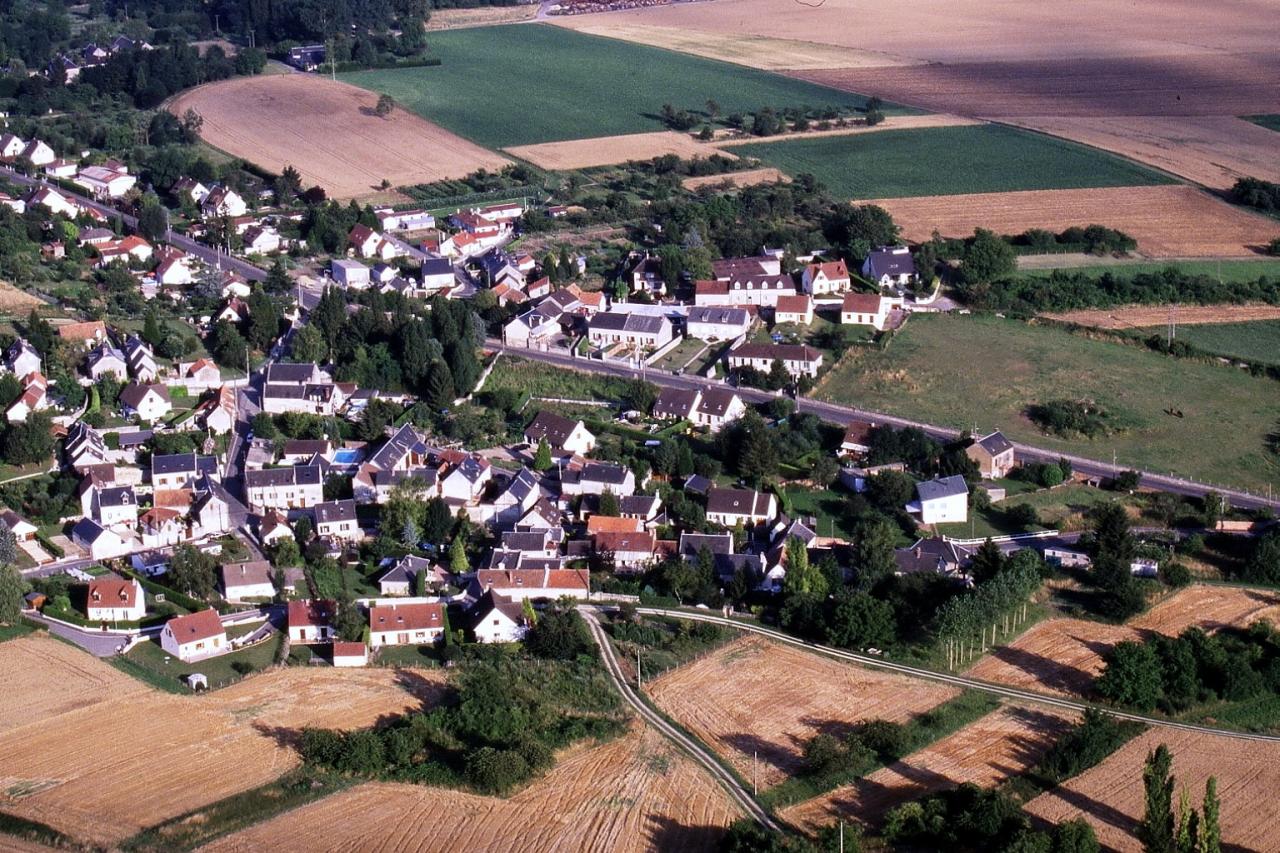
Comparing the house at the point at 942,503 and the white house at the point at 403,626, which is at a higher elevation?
the house at the point at 942,503

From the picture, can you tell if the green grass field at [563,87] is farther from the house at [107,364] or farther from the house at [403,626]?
the house at [403,626]

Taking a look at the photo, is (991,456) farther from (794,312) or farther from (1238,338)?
(1238,338)

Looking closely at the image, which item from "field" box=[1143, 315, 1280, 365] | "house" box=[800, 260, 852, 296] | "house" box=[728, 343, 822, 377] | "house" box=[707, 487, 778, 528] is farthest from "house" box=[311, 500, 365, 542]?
"field" box=[1143, 315, 1280, 365]

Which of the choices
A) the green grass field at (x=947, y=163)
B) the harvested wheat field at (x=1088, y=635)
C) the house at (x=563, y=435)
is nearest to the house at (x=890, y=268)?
the green grass field at (x=947, y=163)

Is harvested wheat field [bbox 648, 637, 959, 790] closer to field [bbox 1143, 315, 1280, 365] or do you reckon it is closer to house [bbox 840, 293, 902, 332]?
house [bbox 840, 293, 902, 332]

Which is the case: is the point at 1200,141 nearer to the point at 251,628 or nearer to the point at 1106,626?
the point at 1106,626

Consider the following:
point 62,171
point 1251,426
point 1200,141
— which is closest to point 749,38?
point 1200,141

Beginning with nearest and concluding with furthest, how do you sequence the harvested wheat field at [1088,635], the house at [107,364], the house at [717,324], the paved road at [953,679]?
the paved road at [953,679] → the harvested wheat field at [1088,635] → the house at [107,364] → the house at [717,324]
